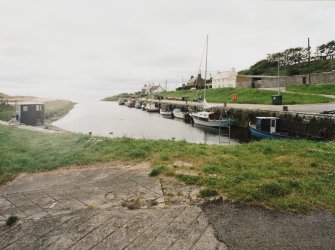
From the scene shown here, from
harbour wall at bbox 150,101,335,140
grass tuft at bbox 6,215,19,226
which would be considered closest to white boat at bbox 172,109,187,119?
harbour wall at bbox 150,101,335,140

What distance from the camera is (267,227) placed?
18.0ft

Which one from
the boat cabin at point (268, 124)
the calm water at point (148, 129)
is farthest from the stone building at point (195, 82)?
the boat cabin at point (268, 124)

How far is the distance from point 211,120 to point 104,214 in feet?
103

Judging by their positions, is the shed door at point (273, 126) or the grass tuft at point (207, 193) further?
the shed door at point (273, 126)

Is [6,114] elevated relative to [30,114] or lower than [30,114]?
lower

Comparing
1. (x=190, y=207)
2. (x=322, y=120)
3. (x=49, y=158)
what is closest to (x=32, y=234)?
(x=190, y=207)

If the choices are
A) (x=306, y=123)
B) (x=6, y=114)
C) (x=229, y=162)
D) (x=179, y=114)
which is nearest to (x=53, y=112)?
(x=6, y=114)

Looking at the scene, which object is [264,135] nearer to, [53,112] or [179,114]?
[179,114]

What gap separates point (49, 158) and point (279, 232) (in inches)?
346

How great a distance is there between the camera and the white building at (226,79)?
8462cm

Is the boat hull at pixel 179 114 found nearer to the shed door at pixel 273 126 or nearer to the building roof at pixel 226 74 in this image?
the shed door at pixel 273 126

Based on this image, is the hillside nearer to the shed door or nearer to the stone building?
the stone building

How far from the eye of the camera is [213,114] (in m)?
37.4

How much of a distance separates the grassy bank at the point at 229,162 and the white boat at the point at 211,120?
22.6m
